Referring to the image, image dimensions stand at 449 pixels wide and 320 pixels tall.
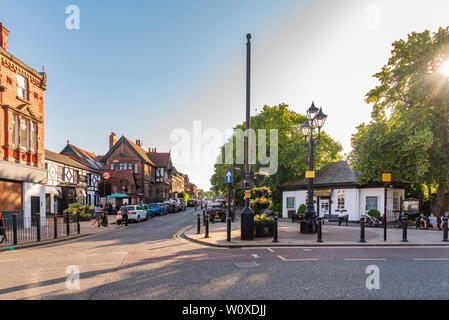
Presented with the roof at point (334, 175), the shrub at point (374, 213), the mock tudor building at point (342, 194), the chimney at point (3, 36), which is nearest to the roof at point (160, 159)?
the mock tudor building at point (342, 194)

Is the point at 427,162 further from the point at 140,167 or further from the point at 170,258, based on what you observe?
the point at 140,167

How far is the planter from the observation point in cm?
1206

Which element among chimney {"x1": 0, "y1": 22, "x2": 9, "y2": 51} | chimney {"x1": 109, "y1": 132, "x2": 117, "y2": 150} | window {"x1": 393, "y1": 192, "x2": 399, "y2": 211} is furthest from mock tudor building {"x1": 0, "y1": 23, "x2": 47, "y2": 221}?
chimney {"x1": 109, "y1": 132, "x2": 117, "y2": 150}

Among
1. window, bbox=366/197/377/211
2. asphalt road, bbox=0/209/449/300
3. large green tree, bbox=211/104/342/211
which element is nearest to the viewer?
asphalt road, bbox=0/209/449/300

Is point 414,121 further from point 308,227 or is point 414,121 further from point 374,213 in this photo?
point 308,227

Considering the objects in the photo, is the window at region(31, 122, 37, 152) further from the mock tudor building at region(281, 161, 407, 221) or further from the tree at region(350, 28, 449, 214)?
the tree at region(350, 28, 449, 214)

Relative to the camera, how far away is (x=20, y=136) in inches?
679

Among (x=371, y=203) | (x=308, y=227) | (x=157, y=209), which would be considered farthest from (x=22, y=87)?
(x=371, y=203)

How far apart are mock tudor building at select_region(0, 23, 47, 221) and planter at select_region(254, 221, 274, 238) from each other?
12.6 meters

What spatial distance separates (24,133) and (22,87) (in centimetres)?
312

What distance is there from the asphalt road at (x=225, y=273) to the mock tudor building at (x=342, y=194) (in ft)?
45.6

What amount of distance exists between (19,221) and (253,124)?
2462 centimetres

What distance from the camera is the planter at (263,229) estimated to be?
12062 mm

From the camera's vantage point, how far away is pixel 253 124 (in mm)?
31922
